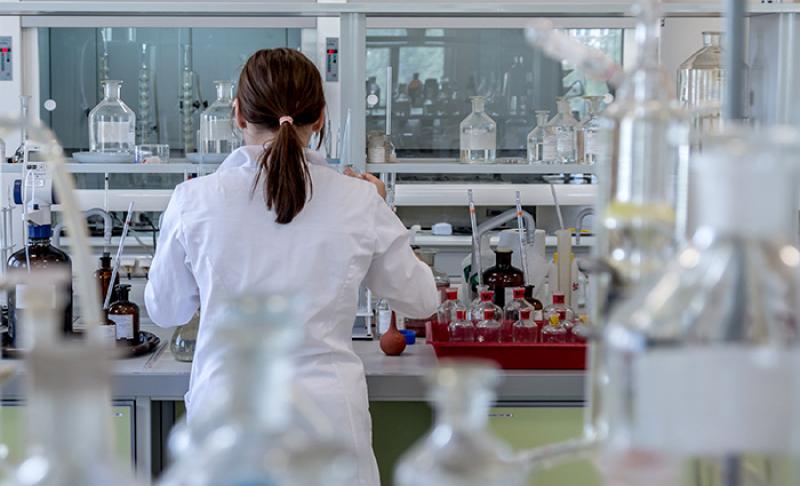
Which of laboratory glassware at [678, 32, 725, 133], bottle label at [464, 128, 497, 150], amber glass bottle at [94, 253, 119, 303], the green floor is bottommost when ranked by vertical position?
the green floor

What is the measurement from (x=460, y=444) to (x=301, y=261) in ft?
5.54

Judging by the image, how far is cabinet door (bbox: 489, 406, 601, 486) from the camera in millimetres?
2713

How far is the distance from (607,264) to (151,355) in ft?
7.59

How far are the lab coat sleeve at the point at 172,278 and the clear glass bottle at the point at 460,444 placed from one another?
177 centimetres

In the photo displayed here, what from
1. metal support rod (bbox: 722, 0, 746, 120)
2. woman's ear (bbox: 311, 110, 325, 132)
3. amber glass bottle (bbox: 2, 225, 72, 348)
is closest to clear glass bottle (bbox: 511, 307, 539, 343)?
woman's ear (bbox: 311, 110, 325, 132)

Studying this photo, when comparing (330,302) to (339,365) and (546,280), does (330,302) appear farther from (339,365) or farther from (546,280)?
(546,280)

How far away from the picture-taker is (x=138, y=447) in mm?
2676

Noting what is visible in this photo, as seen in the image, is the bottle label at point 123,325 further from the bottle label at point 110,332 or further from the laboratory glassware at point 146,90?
A: the laboratory glassware at point 146,90

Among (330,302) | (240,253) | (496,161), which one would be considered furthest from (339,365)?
(496,161)

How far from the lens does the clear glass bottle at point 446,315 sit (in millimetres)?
2912

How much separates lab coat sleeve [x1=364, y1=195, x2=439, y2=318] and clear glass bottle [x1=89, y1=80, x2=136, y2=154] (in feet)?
3.69

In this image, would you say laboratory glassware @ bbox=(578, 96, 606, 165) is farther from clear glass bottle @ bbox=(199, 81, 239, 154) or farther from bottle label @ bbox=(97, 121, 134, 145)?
bottle label @ bbox=(97, 121, 134, 145)

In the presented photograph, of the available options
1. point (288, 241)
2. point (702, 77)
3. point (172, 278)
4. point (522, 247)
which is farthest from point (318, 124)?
point (702, 77)

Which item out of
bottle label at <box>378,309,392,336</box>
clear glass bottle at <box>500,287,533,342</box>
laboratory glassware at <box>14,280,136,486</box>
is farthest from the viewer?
bottle label at <box>378,309,392,336</box>
